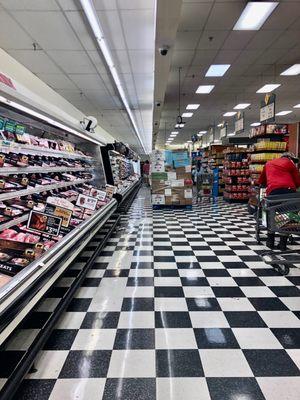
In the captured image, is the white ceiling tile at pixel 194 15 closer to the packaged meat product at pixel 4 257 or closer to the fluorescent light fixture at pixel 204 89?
the fluorescent light fixture at pixel 204 89

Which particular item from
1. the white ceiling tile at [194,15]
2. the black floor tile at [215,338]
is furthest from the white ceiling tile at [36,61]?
the black floor tile at [215,338]

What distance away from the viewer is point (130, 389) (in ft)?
6.00

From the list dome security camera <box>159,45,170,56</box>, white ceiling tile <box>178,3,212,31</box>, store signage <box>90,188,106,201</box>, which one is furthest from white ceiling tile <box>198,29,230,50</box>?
store signage <box>90,188,106,201</box>

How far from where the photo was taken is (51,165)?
12.9ft

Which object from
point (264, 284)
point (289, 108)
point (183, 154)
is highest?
point (289, 108)

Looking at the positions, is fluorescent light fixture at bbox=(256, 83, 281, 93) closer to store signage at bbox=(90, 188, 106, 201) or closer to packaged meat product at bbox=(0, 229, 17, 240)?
store signage at bbox=(90, 188, 106, 201)

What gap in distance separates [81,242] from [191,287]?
1.31m

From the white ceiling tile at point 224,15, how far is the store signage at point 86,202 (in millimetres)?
3817

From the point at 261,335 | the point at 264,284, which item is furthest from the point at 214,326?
the point at 264,284

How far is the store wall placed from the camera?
254cm

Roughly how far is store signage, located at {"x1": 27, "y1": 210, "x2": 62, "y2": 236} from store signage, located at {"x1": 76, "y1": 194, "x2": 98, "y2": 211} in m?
1.63

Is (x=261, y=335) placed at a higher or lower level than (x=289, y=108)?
lower

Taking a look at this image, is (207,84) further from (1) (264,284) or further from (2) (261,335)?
(2) (261,335)

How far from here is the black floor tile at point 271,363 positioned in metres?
1.97
